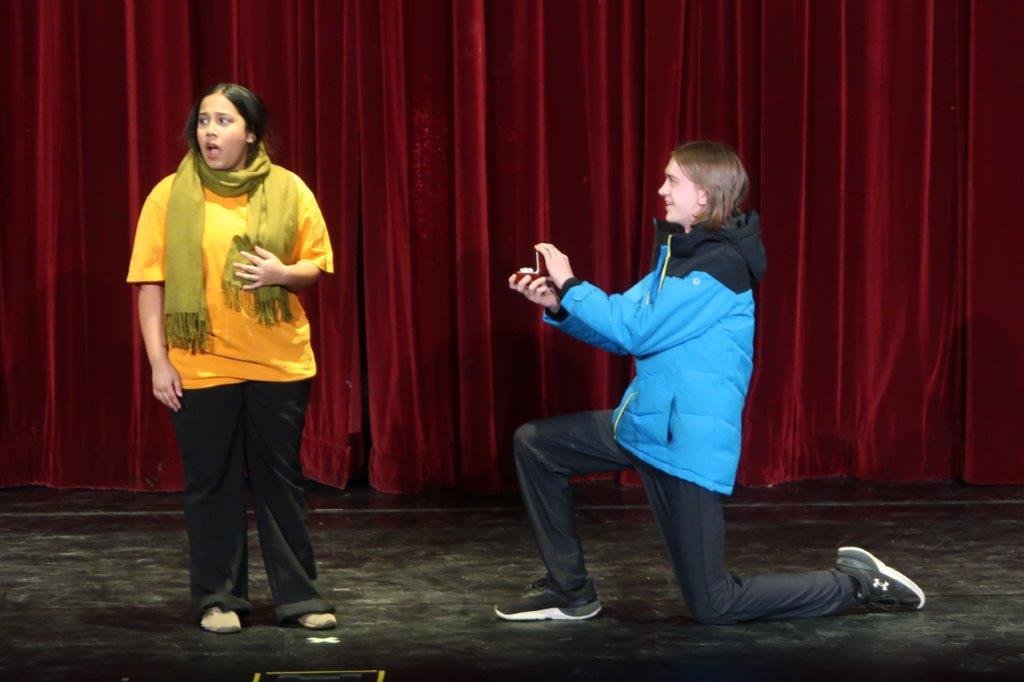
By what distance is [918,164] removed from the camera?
5133 millimetres

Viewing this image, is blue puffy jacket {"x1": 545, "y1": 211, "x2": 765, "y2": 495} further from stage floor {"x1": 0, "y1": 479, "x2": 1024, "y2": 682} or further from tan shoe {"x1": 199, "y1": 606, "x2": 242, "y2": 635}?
tan shoe {"x1": 199, "y1": 606, "x2": 242, "y2": 635}

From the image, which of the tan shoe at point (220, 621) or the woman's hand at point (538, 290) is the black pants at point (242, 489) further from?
the woman's hand at point (538, 290)

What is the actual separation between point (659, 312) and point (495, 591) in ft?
3.23

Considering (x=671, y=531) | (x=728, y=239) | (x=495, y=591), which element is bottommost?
(x=495, y=591)

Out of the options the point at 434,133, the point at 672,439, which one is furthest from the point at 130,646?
the point at 434,133

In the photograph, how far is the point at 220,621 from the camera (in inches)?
136

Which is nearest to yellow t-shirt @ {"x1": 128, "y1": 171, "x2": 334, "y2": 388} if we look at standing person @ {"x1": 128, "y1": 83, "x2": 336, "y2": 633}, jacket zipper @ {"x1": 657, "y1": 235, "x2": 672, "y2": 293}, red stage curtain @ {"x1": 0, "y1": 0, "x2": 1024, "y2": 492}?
standing person @ {"x1": 128, "y1": 83, "x2": 336, "y2": 633}

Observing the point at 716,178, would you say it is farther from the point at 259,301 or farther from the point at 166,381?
the point at 166,381

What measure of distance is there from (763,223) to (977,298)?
2.62ft

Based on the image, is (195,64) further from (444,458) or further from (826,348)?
(826,348)

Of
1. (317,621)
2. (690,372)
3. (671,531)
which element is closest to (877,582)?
(671,531)

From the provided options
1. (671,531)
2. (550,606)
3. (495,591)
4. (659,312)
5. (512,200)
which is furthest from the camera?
(512,200)

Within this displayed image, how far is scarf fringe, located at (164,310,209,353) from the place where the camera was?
10.9 feet

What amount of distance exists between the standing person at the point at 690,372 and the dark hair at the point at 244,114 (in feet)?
2.30
